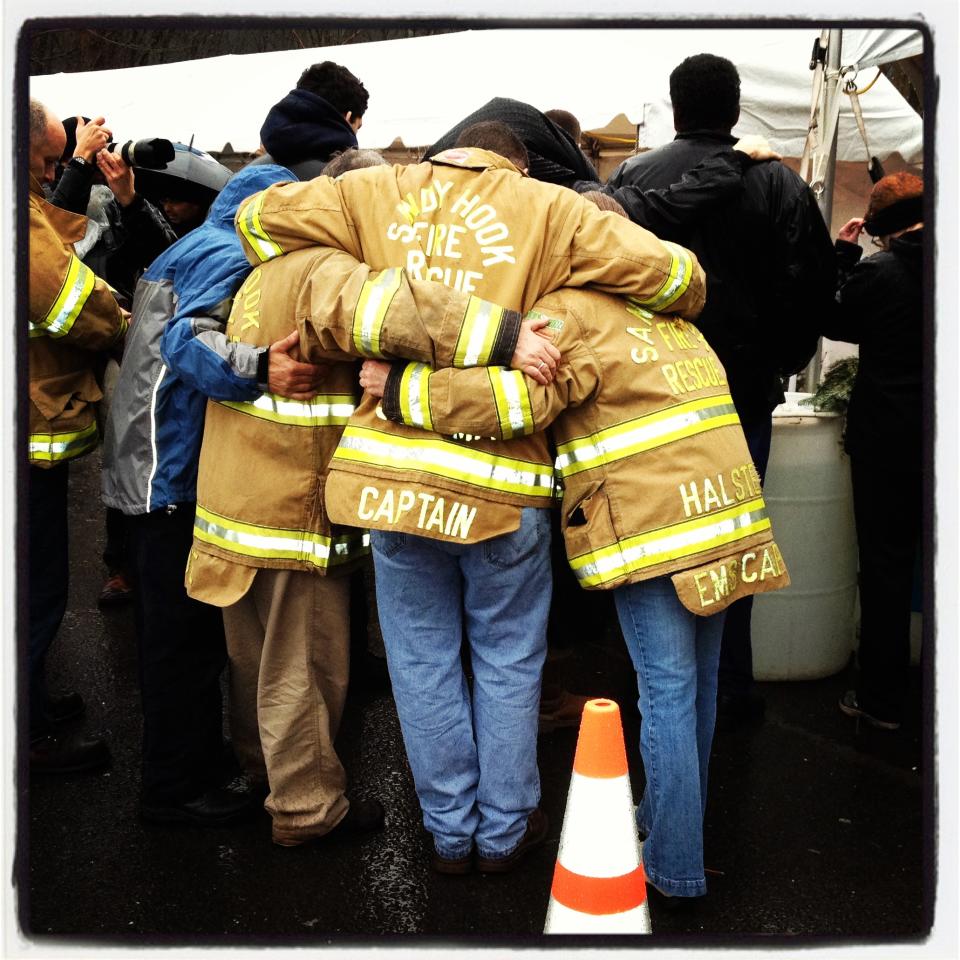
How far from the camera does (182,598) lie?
3027 millimetres

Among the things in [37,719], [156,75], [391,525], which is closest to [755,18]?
[391,525]

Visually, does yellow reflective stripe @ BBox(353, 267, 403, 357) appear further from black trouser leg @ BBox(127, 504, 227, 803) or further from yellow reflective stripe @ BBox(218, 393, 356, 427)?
black trouser leg @ BBox(127, 504, 227, 803)

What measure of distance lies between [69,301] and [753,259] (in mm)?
2020

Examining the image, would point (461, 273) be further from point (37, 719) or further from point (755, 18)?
point (37, 719)

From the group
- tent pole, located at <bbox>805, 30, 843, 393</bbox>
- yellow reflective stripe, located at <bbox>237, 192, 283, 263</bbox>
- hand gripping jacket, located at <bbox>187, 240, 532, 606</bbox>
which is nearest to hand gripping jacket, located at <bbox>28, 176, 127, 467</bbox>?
hand gripping jacket, located at <bbox>187, 240, 532, 606</bbox>

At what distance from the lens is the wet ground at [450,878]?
2.63 meters

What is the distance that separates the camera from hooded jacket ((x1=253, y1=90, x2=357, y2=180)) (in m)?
3.29

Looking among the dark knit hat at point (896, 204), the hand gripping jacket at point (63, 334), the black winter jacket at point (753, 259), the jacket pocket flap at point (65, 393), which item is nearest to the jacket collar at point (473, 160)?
the black winter jacket at point (753, 259)

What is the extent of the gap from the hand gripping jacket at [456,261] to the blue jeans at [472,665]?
164 millimetres

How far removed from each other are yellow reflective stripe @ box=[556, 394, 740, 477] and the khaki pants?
802 millimetres

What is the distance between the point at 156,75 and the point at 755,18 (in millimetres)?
7767

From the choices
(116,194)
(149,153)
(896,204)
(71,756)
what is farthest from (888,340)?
(71,756)

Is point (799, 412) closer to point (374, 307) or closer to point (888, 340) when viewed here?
point (888, 340)

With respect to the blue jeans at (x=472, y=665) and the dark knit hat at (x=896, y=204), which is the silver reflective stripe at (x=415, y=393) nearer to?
the blue jeans at (x=472, y=665)
